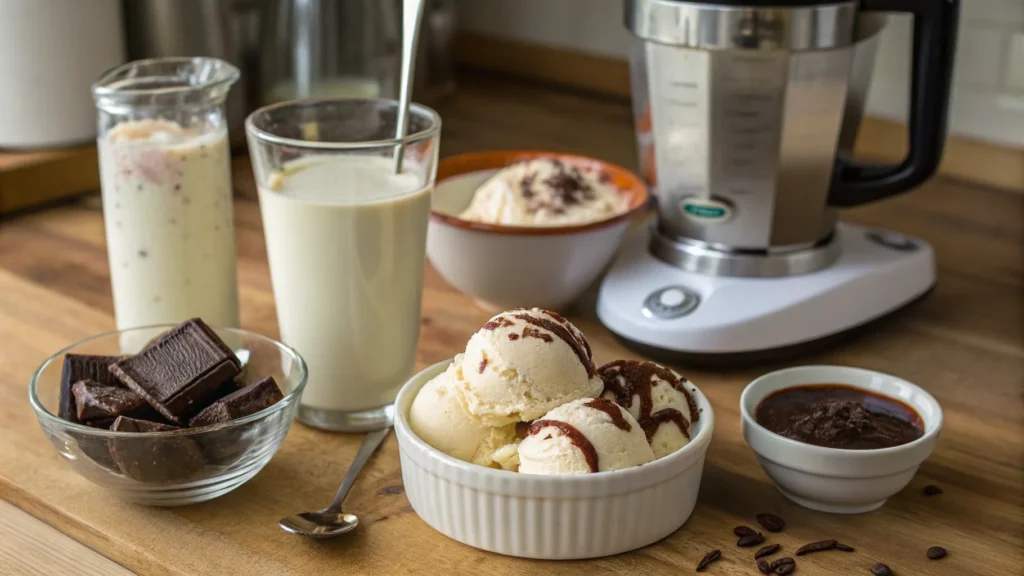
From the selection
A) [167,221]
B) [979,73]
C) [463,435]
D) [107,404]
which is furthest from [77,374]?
[979,73]

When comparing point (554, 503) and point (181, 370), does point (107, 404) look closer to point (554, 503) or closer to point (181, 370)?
point (181, 370)

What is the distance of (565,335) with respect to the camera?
85 centimetres

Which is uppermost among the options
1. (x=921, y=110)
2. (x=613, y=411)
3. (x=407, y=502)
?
(x=921, y=110)

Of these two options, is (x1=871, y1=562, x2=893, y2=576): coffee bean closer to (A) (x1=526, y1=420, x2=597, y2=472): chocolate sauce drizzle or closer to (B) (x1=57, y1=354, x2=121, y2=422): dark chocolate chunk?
(A) (x1=526, y1=420, x2=597, y2=472): chocolate sauce drizzle

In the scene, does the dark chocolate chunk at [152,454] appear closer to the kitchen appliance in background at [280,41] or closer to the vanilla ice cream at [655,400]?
the vanilla ice cream at [655,400]

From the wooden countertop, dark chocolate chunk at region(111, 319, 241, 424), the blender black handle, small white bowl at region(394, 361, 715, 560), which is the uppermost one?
the blender black handle

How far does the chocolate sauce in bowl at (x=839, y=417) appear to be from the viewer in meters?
0.87

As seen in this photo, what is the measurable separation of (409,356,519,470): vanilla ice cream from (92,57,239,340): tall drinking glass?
0.33 metres

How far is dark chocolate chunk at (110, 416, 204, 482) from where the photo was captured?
0.83 m

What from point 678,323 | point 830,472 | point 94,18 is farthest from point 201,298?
point 94,18

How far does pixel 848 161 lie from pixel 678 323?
0.25 metres

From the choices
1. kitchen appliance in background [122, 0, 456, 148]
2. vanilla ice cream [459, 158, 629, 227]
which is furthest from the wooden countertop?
kitchen appliance in background [122, 0, 456, 148]

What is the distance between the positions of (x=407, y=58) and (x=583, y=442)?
35cm

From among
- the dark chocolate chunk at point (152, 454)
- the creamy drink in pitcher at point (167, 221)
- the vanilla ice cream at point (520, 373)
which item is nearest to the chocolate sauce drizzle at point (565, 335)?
the vanilla ice cream at point (520, 373)
